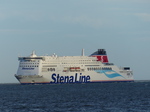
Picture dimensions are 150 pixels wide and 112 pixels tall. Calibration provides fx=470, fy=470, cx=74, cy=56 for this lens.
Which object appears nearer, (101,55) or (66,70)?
(66,70)

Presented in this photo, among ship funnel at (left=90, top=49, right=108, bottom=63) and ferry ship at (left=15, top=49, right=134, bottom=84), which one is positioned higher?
ship funnel at (left=90, top=49, right=108, bottom=63)

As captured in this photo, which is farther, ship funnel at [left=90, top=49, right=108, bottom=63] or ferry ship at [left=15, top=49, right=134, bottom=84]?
ship funnel at [left=90, top=49, right=108, bottom=63]

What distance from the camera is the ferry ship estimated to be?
9638 cm

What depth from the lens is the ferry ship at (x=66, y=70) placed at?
96375mm

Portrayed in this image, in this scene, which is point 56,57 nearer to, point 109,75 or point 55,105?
point 109,75

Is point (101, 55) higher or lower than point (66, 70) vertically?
higher

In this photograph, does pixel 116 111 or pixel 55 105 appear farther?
pixel 55 105

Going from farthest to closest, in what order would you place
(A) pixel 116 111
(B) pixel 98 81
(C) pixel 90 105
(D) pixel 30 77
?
(B) pixel 98 81 < (D) pixel 30 77 < (C) pixel 90 105 < (A) pixel 116 111

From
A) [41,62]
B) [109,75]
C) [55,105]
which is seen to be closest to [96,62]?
[109,75]

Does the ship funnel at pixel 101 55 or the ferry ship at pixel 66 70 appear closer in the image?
the ferry ship at pixel 66 70

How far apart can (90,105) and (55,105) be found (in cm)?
340

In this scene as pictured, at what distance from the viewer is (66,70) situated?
324 feet

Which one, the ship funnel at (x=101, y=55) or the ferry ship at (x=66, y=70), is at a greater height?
the ship funnel at (x=101, y=55)

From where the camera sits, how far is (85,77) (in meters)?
101
